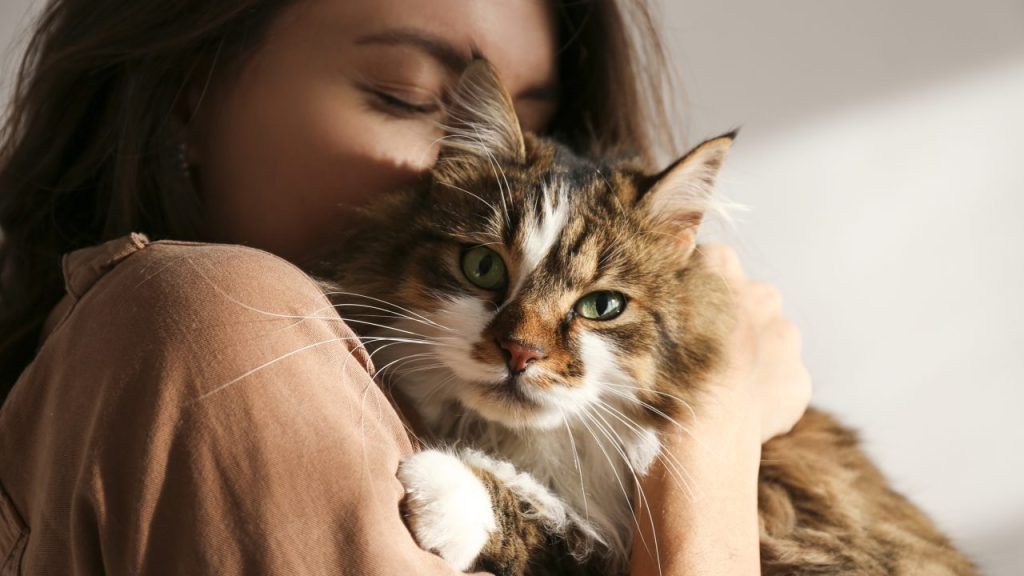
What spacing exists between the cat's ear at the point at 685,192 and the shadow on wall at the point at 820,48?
114 centimetres

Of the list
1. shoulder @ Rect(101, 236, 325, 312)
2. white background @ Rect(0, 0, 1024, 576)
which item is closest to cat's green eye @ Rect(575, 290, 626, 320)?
shoulder @ Rect(101, 236, 325, 312)

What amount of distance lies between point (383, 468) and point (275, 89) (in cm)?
79

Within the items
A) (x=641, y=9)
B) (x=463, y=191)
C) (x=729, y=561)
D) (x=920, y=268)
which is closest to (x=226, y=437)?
(x=463, y=191)

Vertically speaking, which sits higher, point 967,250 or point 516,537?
point 967,250

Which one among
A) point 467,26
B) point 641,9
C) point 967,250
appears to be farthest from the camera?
point 967,250

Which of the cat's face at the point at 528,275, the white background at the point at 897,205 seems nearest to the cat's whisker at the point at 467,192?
the cat's face at the point at 528,275

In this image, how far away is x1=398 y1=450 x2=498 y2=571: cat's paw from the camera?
3.16 feet

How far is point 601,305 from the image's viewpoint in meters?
1.23

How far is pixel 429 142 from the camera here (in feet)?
4.64

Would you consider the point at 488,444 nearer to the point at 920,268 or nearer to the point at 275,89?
the point at 275,89

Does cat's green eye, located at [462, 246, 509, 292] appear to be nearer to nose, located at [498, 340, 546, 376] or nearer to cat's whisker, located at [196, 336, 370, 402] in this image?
nose, located at [498, 340, 546, 376]

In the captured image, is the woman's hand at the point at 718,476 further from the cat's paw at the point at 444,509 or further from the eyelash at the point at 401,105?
the eyelash at the point at 401,105

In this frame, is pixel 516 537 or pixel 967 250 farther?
pixel 967 250

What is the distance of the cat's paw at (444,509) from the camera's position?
0.96 m
